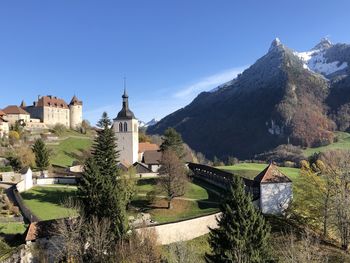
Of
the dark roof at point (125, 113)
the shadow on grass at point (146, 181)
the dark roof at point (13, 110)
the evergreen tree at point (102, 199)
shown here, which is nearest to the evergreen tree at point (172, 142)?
the dark roof at point (125, 113)

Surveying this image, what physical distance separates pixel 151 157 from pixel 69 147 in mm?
31208

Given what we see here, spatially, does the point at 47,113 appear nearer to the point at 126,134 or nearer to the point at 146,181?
the point at 126,134

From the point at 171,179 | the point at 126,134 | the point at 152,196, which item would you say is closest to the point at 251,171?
the point at 126,134

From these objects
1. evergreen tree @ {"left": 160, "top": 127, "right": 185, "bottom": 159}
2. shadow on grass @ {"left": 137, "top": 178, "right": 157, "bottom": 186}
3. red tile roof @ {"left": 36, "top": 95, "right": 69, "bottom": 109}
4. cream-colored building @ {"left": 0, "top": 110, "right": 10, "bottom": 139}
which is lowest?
shadow on grass @ {"left": 137, "top": 178, "right": 157, "bottom": 186}

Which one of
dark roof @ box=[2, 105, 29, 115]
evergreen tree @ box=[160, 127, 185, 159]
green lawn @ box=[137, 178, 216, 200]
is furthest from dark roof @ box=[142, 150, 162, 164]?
dark roof @ box=[2, 105, 29, 115]

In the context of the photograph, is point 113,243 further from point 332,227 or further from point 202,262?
point 332,227

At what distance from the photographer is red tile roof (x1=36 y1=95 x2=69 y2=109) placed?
115062mm

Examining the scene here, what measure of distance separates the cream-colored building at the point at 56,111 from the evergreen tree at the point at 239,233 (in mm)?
89728

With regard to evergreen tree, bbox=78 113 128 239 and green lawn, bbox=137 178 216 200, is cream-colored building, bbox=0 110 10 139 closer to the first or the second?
green lawn, bbox=137 178 216 200

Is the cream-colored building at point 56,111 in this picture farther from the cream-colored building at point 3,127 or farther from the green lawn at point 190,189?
the green lawn at point 190,189

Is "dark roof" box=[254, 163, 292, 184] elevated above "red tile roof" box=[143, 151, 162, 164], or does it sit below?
below

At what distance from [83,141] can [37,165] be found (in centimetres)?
3641

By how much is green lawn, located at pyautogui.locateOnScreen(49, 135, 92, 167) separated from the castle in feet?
39.4

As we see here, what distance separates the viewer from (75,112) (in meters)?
123
